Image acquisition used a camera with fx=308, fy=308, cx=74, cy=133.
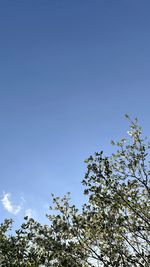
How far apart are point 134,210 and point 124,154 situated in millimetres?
3344

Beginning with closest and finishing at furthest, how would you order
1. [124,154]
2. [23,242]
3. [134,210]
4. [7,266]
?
1. [134,210]
2. [124,154]
3. [7,266]
4. [23,242]

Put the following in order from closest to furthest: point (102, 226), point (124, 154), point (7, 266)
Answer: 1. point (124, 154)
2. point (102, 226)
3. point (7, 266)

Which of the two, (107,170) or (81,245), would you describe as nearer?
(107,170)

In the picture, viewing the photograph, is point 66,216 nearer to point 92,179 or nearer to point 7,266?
point 7,266

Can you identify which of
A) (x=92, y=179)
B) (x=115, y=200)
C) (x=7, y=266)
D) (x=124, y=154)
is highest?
(x=124, y=154)

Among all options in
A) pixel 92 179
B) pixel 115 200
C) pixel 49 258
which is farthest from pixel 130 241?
pixel 49 258

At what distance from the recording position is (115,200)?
18.0 metres

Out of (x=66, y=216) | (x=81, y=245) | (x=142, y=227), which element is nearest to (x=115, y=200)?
(x=142, y=227)

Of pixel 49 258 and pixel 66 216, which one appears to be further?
pixel 66 216

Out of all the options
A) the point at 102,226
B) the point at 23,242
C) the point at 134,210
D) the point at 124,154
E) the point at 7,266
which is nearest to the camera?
the point at 134,210

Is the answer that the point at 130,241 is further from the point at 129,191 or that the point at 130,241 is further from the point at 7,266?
the point at 7,266

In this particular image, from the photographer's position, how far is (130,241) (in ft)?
63.2

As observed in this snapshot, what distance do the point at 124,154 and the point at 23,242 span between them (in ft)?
35.6

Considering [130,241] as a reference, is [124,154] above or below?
above
